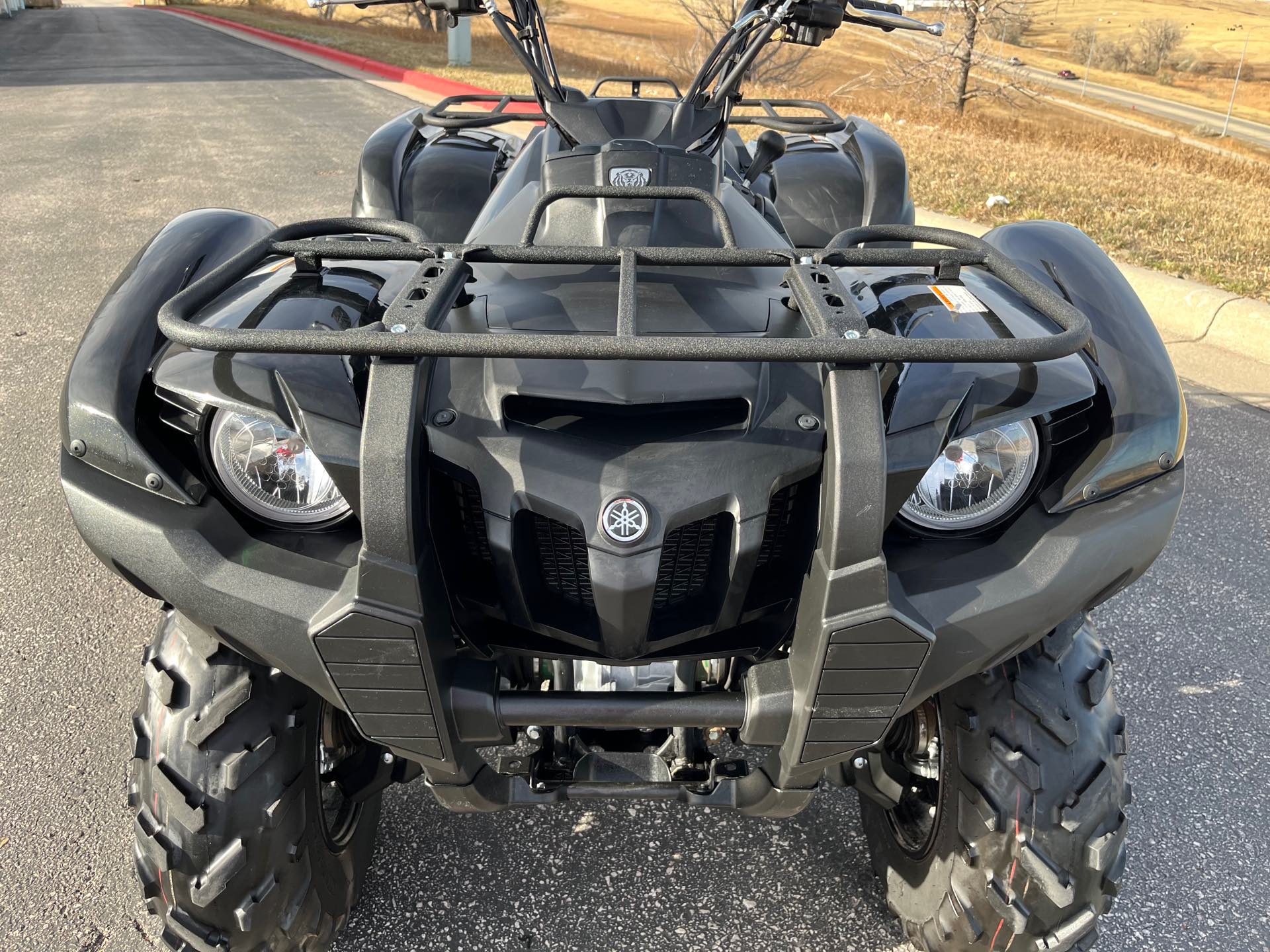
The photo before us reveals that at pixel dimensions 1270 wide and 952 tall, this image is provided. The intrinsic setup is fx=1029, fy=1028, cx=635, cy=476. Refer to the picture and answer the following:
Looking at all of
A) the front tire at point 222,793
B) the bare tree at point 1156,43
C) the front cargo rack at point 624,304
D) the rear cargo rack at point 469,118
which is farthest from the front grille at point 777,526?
the bare tree at point 1156,43

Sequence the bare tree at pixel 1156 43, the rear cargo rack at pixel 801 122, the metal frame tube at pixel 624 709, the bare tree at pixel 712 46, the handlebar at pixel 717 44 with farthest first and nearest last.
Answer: the bare tree at pixel 1156 43 < the bare tree at pixel 712 46 < the rear cargo rack at pixel 801 122 < the handlebar at pixel 717 44 < the metal frame tube at pixel 624 709

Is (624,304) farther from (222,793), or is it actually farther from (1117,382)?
(222,793)

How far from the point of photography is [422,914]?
224 cm

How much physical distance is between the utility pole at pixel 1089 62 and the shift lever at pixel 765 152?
4312cm

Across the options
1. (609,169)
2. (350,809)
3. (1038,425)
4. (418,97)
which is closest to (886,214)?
(609,169)

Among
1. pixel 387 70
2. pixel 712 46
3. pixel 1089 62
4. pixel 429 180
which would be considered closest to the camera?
pixel 429 180

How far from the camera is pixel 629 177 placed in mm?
2236

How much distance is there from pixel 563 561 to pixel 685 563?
0.20m

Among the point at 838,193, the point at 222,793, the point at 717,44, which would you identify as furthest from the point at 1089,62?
the point at 222,793

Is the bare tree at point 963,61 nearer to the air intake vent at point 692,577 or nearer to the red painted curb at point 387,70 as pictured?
the red painted curb at point 387,70

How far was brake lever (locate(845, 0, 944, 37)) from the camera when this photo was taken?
2.45m

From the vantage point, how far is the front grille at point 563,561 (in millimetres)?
1661

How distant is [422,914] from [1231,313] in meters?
5.02

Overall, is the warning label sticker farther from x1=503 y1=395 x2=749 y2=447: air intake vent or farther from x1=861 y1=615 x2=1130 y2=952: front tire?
x1=861 y1=615 x2=1130 y2=952: front tire
